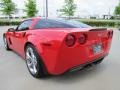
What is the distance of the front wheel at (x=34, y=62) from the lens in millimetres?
3775

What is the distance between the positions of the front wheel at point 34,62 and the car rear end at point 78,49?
41 cm

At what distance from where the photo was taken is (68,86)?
3.61m

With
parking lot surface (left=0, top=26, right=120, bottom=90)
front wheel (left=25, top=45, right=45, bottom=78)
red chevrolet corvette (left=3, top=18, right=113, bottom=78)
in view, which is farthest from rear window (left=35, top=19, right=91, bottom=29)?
parking lot surface (left=0, top=26, right=120, bottom=90)

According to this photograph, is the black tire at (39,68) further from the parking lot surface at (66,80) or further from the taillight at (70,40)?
the taillight at (70,40)

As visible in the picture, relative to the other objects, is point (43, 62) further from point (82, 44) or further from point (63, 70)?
point (82, 44)

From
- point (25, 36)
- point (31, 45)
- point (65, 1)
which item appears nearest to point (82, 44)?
point (31, 45)

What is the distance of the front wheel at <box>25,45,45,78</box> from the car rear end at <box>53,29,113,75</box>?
1.33 ft

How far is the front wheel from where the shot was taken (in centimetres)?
378

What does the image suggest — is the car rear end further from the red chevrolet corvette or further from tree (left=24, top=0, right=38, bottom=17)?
tree (left=24, top=0, right=38, bottom=17)

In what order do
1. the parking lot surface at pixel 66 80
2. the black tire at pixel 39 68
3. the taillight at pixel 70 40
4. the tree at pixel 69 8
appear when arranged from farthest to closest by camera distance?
the tree at pixel 69 8 < the black tire at pixel 39 68 < the parking lot surface at pixel 66 80 < the taillight at pixel 70 40

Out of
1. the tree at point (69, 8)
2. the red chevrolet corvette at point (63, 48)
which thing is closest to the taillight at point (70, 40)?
the red chevrolet corvette at point (63, 48)

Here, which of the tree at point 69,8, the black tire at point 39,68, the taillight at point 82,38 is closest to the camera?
the taillight at point 82,38

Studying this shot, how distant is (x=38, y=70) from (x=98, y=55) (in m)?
1.26

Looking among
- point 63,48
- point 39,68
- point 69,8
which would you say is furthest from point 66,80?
point 69,8
